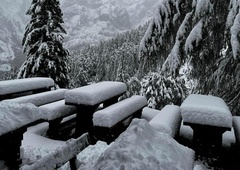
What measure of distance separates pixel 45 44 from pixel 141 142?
17140 mm

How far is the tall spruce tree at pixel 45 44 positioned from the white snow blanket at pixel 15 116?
14827 mm

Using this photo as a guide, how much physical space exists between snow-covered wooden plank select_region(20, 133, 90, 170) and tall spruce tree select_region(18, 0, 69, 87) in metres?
15.5

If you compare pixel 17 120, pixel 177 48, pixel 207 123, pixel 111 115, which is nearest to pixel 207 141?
pixel 207 123

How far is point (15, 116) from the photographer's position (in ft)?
8.65

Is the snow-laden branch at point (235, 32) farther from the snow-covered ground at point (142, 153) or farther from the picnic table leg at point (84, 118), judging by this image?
the picnic table leg at point (84, 118)

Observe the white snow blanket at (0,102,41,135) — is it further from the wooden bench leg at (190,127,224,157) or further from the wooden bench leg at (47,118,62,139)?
the wooden bench leg at (190,127,224,157)

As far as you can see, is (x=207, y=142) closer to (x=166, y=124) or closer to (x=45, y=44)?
(x=166, y=124)

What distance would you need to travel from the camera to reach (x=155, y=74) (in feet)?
70.8

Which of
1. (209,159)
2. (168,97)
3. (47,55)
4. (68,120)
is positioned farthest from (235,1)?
(168,97)

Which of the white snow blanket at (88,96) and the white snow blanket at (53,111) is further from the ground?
the white snow blanket at (88,96)

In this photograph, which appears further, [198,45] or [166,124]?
[198,45]

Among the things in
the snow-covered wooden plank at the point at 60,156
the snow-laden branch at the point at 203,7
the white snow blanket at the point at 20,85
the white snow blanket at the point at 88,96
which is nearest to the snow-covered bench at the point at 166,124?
the white snow blanket at the point at 88,96

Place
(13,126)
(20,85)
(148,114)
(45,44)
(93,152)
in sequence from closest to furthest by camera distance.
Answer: (13,126) → (93,152) → (20,85) → (148,114) → (45,44)

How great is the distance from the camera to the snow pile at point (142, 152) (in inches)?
49.8
